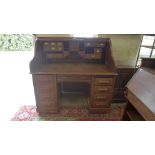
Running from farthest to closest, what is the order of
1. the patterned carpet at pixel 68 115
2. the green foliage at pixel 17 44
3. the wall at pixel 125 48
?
the green foliage at pixel 17 44 < the wall at pixel 125 48 < the patterned carpet at pixel 68 115

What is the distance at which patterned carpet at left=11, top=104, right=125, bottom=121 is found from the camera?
1.98 m

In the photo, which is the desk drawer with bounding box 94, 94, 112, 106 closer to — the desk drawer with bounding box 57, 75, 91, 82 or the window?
the desk drawer with bounding box 57, 75, 91, 82

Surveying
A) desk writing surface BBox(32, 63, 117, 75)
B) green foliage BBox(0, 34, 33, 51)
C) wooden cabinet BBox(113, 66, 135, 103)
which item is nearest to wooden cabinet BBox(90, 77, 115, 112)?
desk writing surface BBox(32, 63, 117, 75)

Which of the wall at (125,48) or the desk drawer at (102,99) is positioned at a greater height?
the wall at (125,48)

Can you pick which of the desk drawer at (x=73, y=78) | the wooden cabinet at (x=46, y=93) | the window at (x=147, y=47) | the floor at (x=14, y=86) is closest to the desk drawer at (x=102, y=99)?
the desk drawer at (x=73, y=78)

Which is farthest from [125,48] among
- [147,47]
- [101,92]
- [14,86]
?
[14,86]

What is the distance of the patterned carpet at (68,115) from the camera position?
1981 millimetres

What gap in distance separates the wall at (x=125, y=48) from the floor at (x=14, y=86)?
166 cm

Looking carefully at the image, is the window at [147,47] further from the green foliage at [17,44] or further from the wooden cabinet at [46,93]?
the green foliage at [17,44]

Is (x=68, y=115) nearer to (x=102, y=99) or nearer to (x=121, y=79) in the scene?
(x=102, y=99)

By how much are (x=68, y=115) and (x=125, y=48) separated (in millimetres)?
1432

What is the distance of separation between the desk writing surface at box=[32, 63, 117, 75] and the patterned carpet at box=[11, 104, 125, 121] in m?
0.66
